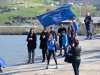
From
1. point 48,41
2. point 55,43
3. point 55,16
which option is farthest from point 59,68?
point 55,16

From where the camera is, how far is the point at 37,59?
25.5m

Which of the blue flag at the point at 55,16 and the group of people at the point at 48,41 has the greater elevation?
the blue flag at the point at 55,16

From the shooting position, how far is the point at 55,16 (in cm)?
2580

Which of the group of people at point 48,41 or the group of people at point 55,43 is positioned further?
the group of people at point 48,41

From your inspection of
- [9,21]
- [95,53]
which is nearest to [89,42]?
[95,53]

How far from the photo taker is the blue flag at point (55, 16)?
83.5ft

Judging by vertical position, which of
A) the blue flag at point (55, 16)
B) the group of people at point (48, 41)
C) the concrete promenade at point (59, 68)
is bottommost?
the concrete promenade at point (59, 68)

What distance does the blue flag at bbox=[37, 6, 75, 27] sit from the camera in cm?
2545

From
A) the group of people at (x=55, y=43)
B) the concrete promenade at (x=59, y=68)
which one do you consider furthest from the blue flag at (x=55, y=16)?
the concrete promenade at (x=59, y=68)

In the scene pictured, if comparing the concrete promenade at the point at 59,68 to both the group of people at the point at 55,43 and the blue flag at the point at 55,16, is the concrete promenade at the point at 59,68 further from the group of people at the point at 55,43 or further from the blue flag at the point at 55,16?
the blue flag at the point at 55,16

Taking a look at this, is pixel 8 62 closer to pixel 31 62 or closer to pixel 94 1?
pixel 31 62

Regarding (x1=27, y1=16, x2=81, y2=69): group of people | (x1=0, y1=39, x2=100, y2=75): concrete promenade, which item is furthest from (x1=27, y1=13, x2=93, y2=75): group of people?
(x1=0, y1=39, x2=100, y2=75): concrete promenade

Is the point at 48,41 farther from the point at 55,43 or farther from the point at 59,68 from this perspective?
the point at 59,68

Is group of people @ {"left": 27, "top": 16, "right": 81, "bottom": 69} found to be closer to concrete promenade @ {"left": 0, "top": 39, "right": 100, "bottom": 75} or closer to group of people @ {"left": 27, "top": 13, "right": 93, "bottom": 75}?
group of people @ {"left": 27, "top": 13, "right": 93, "bottom": 75}
